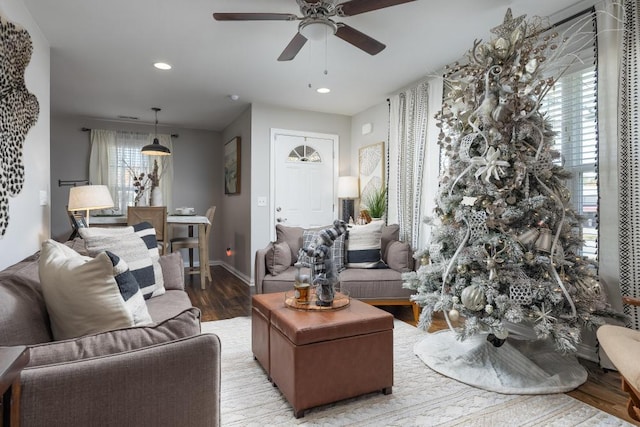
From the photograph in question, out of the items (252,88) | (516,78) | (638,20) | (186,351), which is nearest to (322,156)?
(252,88)

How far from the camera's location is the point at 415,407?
1.86m

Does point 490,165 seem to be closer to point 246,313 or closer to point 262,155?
point 246,313

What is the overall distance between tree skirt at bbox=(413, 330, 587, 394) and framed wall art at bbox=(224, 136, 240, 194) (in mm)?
3759

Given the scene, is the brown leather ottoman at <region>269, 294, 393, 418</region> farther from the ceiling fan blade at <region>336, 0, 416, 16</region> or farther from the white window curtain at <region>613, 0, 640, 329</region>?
the ceiling fan blade at <region>336, 0, 416, 16</region>

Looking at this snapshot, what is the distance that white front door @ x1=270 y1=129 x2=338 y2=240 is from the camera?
16.1 feet

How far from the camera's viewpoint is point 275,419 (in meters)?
1.77

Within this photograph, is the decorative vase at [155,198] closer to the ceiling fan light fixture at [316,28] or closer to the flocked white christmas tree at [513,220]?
the ceiling fan light fixture at [316,28]

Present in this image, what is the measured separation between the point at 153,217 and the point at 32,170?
1.87 m

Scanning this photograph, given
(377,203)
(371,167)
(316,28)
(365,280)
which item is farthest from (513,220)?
(371,167)

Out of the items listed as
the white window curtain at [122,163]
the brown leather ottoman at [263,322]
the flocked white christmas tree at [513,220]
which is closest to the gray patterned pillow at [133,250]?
the brown leather ottoman at [263,322]

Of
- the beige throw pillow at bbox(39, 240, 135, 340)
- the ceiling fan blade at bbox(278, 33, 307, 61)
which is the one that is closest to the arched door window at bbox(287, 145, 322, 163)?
the ceiling fan blade at bbox(278, 33, 307, 61)

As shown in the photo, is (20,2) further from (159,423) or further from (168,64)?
(159,423)

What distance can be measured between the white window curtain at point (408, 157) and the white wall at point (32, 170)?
3.46 m

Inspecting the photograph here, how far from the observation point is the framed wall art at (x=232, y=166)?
5371 mm
